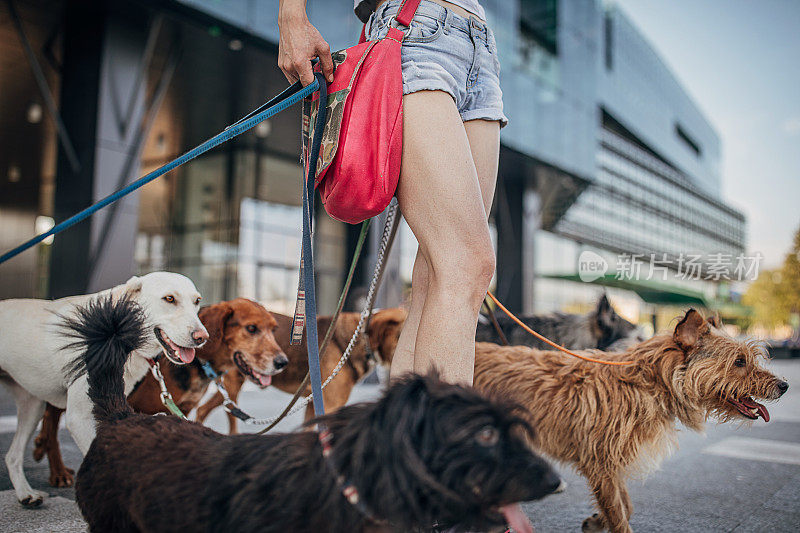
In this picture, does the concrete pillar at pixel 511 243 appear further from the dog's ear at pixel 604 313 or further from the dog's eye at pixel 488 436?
the dog's eye at pixel 488 436

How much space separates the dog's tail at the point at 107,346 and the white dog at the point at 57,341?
1.51 ft

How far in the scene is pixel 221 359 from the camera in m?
3.02

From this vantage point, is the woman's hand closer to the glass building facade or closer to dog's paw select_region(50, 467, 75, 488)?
dog's paw select_region(50, 467, 75, 488)

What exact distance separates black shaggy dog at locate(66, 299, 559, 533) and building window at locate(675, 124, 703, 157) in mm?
54202

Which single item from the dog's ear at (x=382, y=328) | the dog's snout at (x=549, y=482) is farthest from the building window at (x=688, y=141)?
the dog's snout at (x=549, y=482)

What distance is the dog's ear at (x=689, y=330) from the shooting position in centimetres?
268

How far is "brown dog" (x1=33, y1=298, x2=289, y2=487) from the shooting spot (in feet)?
9.34

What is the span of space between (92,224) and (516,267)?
13453mm

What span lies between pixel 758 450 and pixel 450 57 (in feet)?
13.8

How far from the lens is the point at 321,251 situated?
19.6m

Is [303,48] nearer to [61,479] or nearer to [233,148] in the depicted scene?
[61,479]

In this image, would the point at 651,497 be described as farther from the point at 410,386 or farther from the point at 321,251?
the point at 321,251

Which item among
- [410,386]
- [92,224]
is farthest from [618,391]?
[92,224]

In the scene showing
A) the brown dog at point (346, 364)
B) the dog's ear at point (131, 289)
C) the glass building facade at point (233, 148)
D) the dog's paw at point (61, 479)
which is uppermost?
the glass building facade at point (233, 148)
